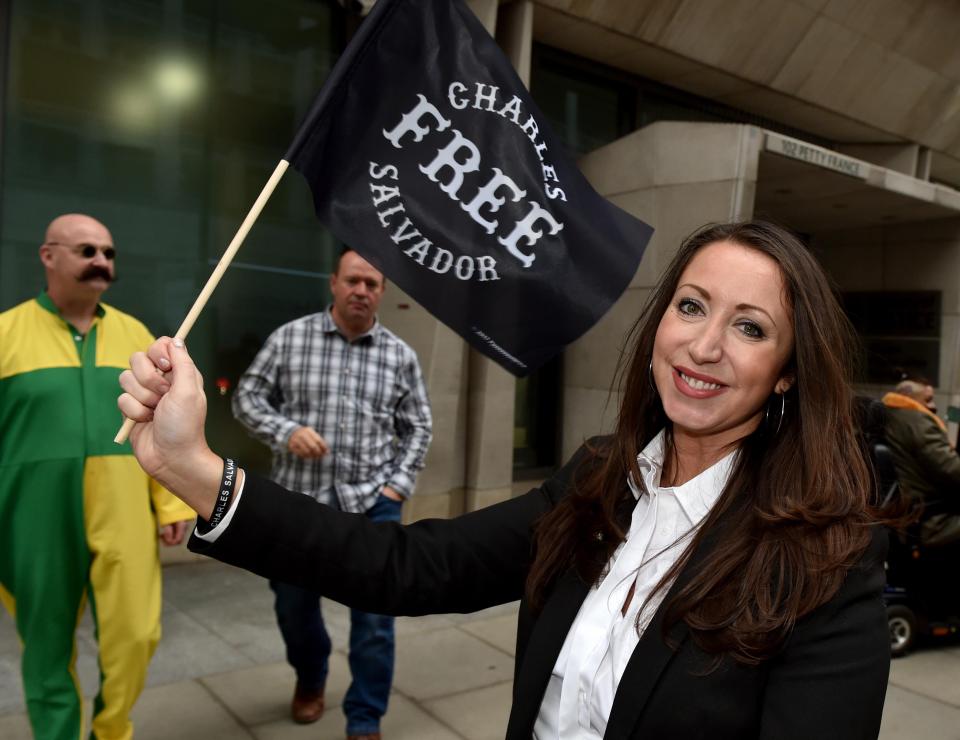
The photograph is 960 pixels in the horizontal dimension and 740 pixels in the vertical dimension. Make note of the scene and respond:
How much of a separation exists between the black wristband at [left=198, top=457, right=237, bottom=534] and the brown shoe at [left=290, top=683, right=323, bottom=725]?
2.81m

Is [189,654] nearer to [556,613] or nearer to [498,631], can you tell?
[498,631]

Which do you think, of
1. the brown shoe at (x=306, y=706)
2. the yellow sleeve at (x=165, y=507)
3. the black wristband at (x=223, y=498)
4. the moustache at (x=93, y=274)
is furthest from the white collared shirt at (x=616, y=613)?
the brown shoe at (x=306, y=706)

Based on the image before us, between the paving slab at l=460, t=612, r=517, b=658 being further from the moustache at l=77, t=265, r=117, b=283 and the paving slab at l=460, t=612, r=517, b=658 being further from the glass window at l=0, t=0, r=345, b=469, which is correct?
the moustache at l=77, t=265, r=117, b=283

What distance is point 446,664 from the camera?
4.95 metres

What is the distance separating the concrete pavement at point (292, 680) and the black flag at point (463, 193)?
2.35 meters

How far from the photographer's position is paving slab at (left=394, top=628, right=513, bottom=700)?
15.2 feet

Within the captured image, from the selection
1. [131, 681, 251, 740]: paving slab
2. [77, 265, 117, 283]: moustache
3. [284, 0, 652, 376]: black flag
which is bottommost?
[131, 681, 251, 740]: paving slab

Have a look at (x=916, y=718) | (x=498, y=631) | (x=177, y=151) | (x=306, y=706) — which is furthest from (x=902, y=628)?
(x=177, y=151)

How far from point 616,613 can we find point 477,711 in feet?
9.50

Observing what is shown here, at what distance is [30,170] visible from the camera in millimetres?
5906

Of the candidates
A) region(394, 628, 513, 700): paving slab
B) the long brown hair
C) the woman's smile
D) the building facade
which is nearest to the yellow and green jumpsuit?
region(394, 628, 513, 700): paving slab

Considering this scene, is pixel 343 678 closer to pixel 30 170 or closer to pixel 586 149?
pixel 30 170

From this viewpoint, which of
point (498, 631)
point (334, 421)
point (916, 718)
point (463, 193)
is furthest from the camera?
point (498, 631)

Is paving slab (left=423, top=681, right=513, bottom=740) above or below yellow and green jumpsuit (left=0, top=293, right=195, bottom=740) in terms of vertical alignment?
below
